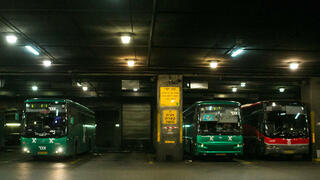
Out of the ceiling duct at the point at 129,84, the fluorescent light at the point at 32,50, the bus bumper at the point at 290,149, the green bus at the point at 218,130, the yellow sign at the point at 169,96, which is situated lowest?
the bus bumper at the point at 290,149

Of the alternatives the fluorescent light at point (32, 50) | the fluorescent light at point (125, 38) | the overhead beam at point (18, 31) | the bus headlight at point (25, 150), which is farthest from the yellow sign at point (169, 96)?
the fluorescent light at point (125, 38)

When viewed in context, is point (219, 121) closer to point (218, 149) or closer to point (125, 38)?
point (218, 149)

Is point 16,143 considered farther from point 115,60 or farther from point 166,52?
point 166,52

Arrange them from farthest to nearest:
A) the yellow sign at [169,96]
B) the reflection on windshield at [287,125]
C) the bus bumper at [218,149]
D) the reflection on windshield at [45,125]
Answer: the reflection on windshield at [287,125] → the yellow sign at [169,96] → the bus bumper at [218,149] → the reflection on windshield at [45,125]

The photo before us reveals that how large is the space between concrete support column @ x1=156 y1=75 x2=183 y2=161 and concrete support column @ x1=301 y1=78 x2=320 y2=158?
307 inches

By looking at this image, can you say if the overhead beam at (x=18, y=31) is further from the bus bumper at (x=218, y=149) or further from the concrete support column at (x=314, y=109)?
the concrete support column at (x=314, y=109)

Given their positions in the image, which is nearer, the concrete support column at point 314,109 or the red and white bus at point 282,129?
the red and white bus at point 282,129

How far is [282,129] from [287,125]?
0.38 metres

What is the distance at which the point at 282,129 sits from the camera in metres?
21.7

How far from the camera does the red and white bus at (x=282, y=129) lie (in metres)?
21.3

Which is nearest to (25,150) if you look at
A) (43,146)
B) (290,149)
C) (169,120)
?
(43,146)

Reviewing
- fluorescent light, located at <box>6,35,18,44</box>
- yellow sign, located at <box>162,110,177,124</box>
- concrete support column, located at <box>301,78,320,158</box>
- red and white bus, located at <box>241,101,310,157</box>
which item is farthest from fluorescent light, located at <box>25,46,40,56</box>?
concrete support column, located at <box>301,78,320,158</box>

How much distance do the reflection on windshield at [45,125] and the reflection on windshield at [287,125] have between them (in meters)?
11.4

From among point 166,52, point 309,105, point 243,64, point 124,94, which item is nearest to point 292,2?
point 166,52
